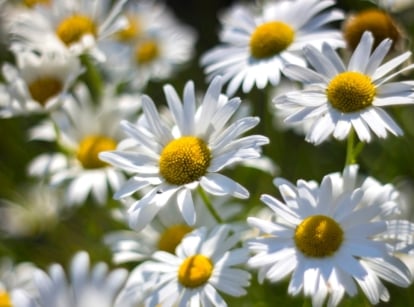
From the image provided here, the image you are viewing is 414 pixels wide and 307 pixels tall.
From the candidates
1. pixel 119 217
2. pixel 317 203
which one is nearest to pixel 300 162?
pixel 119 217

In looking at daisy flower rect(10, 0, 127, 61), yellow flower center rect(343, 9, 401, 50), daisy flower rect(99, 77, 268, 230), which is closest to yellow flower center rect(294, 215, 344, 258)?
daisy flower rect(99, 77, 268, 230)

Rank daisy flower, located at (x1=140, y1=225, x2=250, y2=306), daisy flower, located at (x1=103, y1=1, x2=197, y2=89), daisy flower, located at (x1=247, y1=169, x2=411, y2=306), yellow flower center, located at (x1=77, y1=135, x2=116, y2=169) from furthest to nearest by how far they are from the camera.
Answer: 1. daisy flower, located at (x1=103, y1=1, x2=197, y2=89)
2. yellow flower center, located at (x1=77, y1=135, x2=116, y2=169)
3. daisy flower, located at (x1=140, y1=225, x2=250, y2=306)
4. daisy flower, located at (x1=247, y1=169, x2=411, y2=306)

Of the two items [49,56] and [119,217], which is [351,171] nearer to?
[119,217]

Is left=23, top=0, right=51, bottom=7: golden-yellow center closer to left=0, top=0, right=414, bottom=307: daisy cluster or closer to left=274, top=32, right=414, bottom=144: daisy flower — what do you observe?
left=0, top=0, right=414, bottom=307: daisy cluster

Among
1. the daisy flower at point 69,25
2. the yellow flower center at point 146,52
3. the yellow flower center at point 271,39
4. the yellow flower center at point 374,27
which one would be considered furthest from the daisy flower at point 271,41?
the yellow flower center at point 146,52

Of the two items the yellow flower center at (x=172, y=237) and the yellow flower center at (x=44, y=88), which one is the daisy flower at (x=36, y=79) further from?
the yellow flower center at (x=172, y=237)
